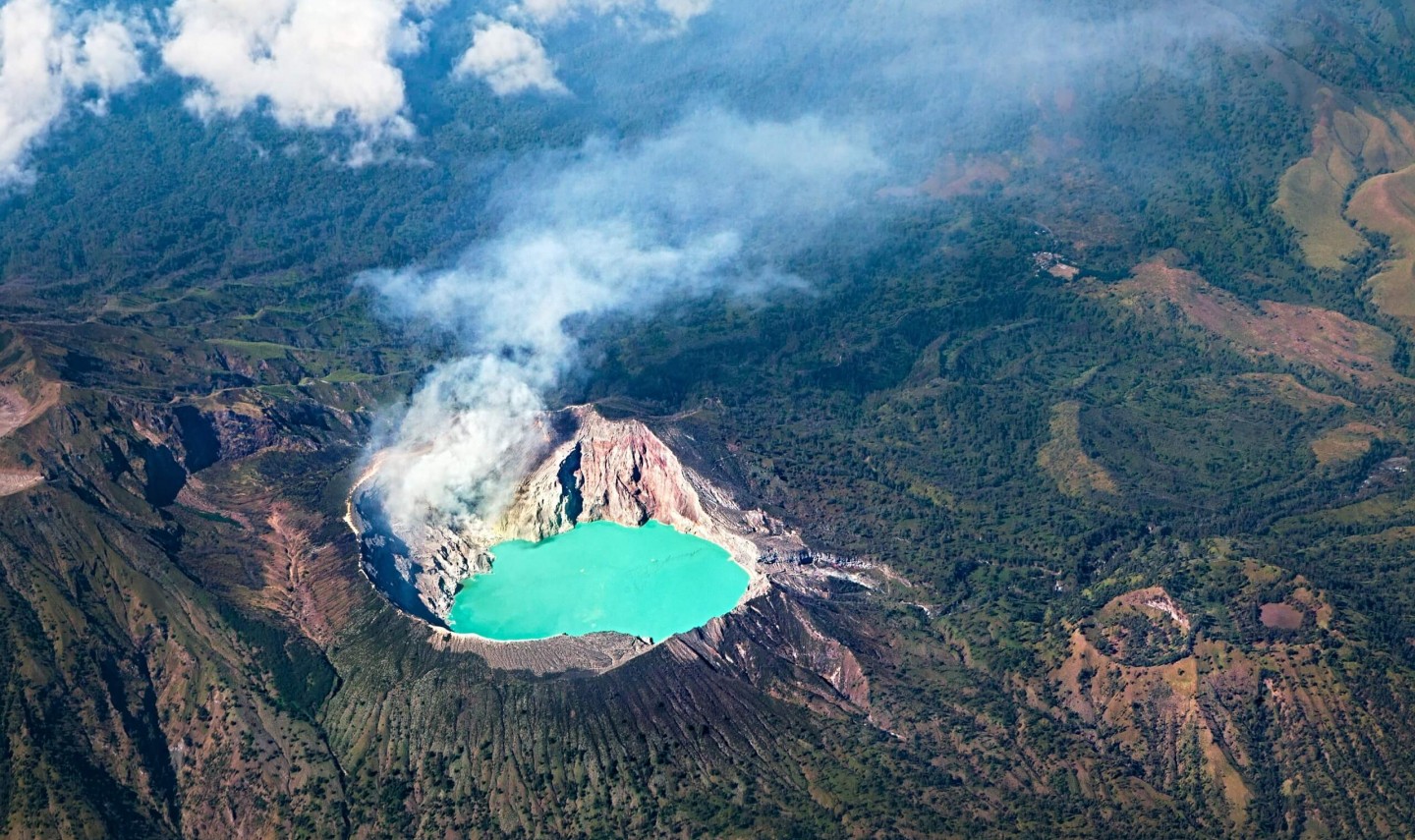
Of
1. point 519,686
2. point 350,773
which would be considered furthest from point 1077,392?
point 350,773

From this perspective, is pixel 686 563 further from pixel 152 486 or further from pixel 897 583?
pixel 152 486

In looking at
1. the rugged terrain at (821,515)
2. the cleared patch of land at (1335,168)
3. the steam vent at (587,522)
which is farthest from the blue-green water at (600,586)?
the cleared patch of land at (1335,168)

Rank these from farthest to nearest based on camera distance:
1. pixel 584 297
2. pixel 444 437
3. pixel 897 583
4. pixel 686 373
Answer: pixel 584 297
pixel 686 373
pixel 444 437
pixel 897 583

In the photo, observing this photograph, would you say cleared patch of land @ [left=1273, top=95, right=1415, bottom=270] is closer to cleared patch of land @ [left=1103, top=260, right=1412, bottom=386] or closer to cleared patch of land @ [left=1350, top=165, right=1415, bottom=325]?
cleared patch of land @ [left=1350, top=165, right=1415, bottom=325]

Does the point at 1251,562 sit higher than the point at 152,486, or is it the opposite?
the point at 152,486

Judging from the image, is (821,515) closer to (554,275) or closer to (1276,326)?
(554,275)

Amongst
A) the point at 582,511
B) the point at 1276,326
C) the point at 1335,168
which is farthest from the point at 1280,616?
the point at 1335,168

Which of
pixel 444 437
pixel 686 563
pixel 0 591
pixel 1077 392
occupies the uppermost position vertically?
pixel 0 591
